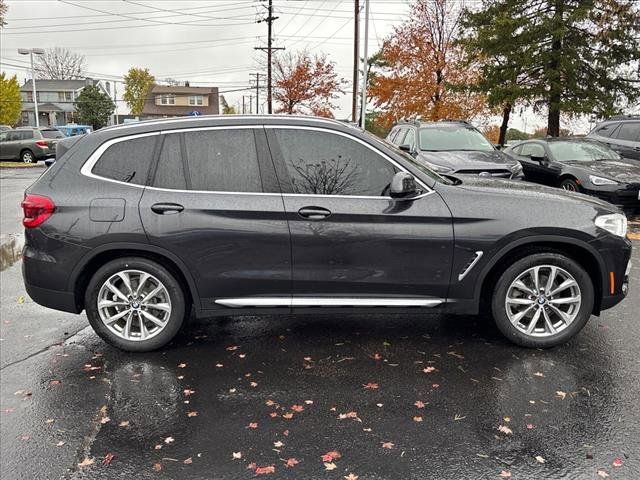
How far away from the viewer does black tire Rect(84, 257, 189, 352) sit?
170 inches

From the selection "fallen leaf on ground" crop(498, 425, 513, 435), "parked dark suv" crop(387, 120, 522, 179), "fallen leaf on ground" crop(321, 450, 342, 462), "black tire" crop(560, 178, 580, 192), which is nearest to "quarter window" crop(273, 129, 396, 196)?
"fallen leaf on ground" crop(498, 425, 513, 435)

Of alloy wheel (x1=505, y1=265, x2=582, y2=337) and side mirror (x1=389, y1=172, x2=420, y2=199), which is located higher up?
side mirror (x1=389, y1=172, x2=420, y2=199)

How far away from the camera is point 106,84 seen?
340 feet

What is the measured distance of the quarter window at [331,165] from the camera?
167 inches

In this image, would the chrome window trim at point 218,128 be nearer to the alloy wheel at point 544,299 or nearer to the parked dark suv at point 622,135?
the alloy wheel at point 544,299

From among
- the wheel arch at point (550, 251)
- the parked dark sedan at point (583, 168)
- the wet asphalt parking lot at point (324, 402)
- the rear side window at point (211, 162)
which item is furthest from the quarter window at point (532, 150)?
the rear side window at point (211, 162)

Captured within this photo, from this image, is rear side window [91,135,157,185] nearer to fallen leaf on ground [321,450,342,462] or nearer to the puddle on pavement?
fallen leaf on ground [321,450,342,462]

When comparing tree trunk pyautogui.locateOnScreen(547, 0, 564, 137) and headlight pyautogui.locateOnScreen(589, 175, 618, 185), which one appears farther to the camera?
tree trunk pyautogui.locateOnScreen(547, 0, 564, 137)

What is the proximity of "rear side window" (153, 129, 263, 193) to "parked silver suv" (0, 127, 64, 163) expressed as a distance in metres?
25.4

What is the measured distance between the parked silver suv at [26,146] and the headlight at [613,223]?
27290 mm

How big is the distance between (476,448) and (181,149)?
120 inches

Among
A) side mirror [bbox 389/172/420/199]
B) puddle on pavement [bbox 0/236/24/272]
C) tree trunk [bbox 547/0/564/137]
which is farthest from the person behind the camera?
tree trunk [bbox 547/0/564/137]

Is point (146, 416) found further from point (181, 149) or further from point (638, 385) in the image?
point (638, 385)

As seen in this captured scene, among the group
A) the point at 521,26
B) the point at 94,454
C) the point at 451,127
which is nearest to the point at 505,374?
the point at 94,454
